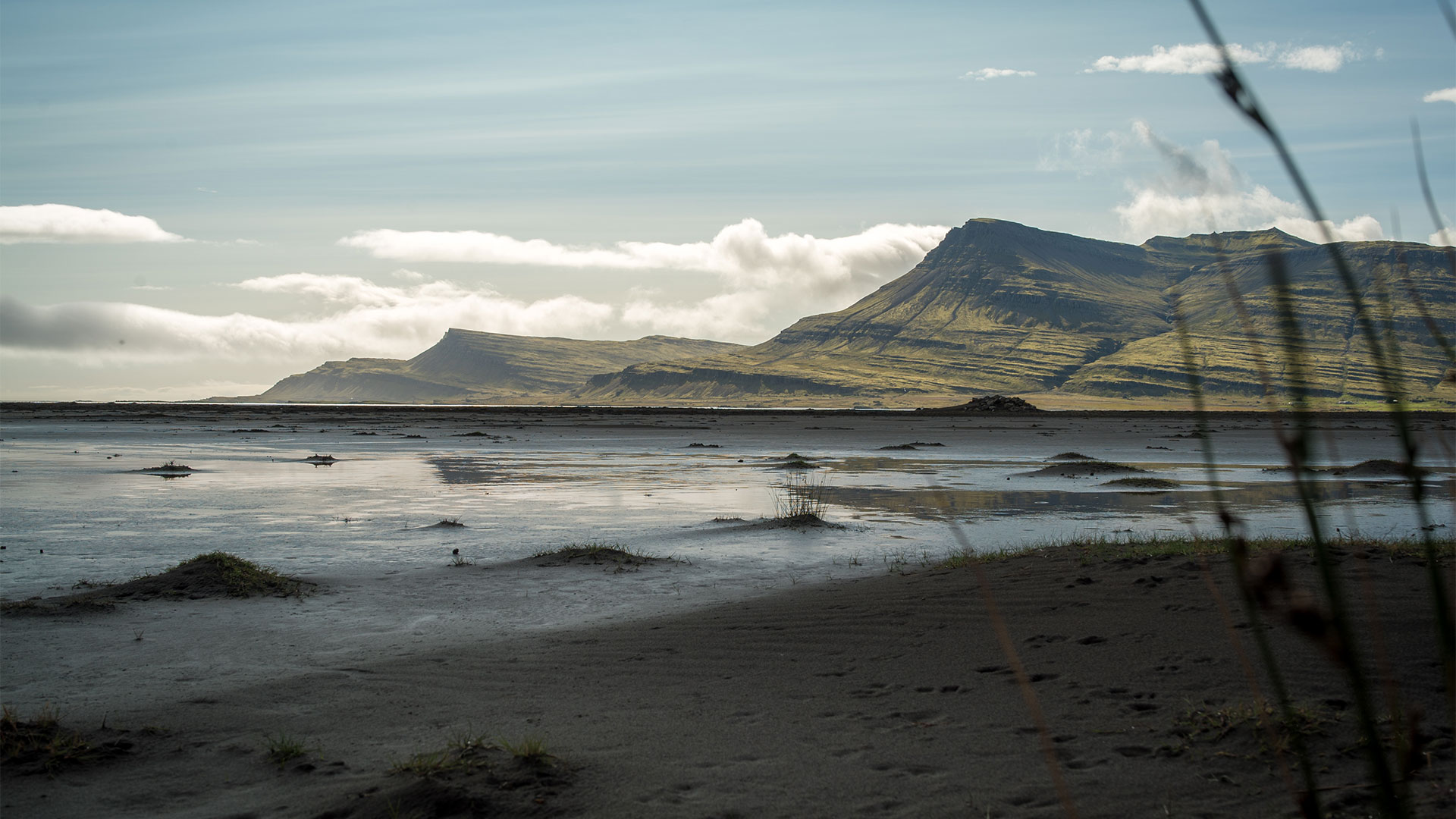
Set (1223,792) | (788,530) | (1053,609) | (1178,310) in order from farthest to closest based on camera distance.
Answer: (788,530)
(1053,609)
(1223,792)
(1178,310)

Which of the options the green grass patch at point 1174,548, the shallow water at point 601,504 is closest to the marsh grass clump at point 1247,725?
the shallow water at point 601,504

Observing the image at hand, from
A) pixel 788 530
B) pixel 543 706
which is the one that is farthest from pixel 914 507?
pixel 543 706

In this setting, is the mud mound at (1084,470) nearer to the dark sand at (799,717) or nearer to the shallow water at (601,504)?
the shallow water at (601,504)

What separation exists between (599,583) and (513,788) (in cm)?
698

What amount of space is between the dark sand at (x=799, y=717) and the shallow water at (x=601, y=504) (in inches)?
61.2

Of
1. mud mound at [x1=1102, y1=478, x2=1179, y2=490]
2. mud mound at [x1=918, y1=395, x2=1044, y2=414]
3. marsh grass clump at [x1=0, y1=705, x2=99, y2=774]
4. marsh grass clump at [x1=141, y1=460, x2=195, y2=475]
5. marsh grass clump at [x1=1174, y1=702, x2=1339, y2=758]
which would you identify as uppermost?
mud mound at [x1=918, y1=395, x2=1044, y2=414]

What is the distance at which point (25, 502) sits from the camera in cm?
2086

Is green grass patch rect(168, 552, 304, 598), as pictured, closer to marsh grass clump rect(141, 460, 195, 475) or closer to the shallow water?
the shallow water

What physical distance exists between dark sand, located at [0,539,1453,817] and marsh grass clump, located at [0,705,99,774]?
119mm

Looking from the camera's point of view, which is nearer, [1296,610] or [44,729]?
[1296,610]

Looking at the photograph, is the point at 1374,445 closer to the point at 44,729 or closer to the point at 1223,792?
the point at 1223,792

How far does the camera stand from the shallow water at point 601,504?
14.6 m

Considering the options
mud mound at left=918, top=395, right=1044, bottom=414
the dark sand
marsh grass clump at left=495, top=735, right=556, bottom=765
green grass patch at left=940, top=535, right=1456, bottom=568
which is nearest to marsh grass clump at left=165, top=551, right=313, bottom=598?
the dark sand

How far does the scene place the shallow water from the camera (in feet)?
47.9
